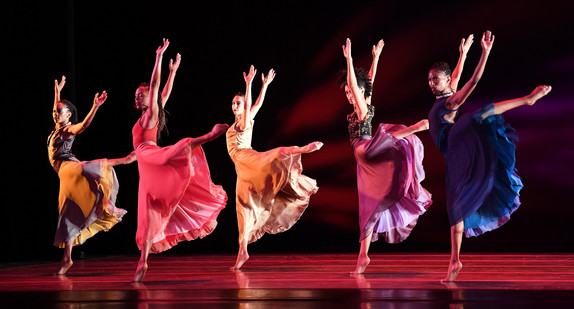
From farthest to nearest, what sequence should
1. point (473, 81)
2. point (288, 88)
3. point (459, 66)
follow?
point (288, 88) → point (459, 66) → point (473, 81)

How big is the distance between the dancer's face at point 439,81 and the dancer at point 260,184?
1.25 meters

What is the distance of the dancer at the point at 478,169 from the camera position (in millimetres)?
3678

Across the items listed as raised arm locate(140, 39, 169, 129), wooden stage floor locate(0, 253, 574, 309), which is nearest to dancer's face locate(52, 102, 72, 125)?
raised arm locate(140, 39, 169, 129)

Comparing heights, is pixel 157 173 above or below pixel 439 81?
below

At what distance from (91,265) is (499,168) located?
3669mm

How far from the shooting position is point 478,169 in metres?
3.72

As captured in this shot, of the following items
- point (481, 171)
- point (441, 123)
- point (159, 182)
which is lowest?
point (159, 182)

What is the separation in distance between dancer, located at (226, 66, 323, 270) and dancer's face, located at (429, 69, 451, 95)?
1252 millimetres

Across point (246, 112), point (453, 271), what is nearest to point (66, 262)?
point (246, 112)

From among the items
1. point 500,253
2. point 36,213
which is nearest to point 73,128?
point 36,213

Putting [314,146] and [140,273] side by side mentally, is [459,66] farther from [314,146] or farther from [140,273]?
[140,273]

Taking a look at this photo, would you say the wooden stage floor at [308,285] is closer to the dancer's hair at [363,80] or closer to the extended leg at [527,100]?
the extended leg at [527,100]

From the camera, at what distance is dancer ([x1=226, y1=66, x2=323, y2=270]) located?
16.2 feet

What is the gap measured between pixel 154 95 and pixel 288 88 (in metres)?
2.57
